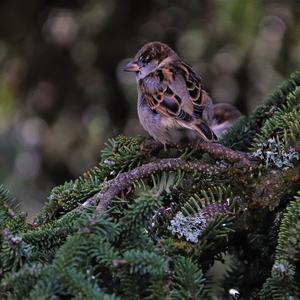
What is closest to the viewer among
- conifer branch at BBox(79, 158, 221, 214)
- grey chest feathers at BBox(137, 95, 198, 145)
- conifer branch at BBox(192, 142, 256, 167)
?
conifer branch at BBox(79, 158, 221, 214)

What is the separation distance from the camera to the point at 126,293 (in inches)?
55.9

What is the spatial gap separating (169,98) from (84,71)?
101cm

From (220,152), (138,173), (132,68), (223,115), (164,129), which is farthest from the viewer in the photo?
(223,115)

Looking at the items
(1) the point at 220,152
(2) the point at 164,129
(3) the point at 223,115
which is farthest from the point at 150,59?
(1) the point at 220,152

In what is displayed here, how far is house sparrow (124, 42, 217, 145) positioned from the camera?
2.50m

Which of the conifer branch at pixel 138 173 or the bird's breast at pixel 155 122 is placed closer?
the conifer branch at pixel 138 173

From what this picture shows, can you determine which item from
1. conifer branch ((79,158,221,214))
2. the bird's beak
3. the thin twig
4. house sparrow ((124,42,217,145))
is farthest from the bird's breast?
conifer branch ((79,158,221,214))

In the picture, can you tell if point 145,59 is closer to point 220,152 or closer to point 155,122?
point 155,122

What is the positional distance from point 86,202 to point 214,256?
320 mm

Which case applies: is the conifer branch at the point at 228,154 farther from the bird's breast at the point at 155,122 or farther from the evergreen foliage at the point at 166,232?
the bird's breast at the point at 155,122

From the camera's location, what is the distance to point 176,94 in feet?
8.71

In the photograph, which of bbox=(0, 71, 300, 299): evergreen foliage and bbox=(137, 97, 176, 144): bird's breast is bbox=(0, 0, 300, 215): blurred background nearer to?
bbox=(137, 97, 176, 144): bird's breast

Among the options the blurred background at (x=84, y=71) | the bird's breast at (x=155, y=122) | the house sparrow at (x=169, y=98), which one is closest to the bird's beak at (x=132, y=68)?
the house sparrow at (x=169, y=98)

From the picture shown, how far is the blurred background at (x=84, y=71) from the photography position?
341 centimetres
